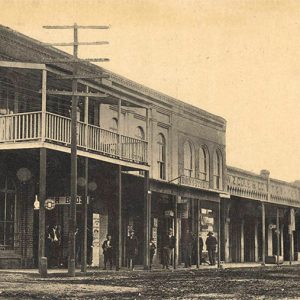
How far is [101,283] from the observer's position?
17719mm

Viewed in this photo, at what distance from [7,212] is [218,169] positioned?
18.7m

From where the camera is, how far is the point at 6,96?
80.5 ft

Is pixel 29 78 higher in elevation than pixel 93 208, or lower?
higher

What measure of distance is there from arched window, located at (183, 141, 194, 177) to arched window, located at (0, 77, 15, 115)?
1468 cm

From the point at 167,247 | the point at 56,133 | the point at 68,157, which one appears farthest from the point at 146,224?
the point at 56,133

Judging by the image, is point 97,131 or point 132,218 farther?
point 132,218

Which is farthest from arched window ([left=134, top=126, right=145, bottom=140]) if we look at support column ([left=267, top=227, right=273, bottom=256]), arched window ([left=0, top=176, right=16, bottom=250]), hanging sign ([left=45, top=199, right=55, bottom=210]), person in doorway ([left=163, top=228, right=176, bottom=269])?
support column ([left=267, top=227, right=273, bottom=256])

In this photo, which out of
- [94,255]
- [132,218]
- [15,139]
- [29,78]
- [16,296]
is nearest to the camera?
[16,296]

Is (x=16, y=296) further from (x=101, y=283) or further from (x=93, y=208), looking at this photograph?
(x=93, y=208)

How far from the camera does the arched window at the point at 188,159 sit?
38156mm

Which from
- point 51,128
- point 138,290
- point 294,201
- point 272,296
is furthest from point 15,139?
point 294,201

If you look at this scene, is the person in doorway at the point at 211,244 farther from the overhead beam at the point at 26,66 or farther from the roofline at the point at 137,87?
the overhead beam at the point at 26,66

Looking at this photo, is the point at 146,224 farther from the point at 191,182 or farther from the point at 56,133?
the point at 191,182

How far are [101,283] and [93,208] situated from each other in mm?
11538
